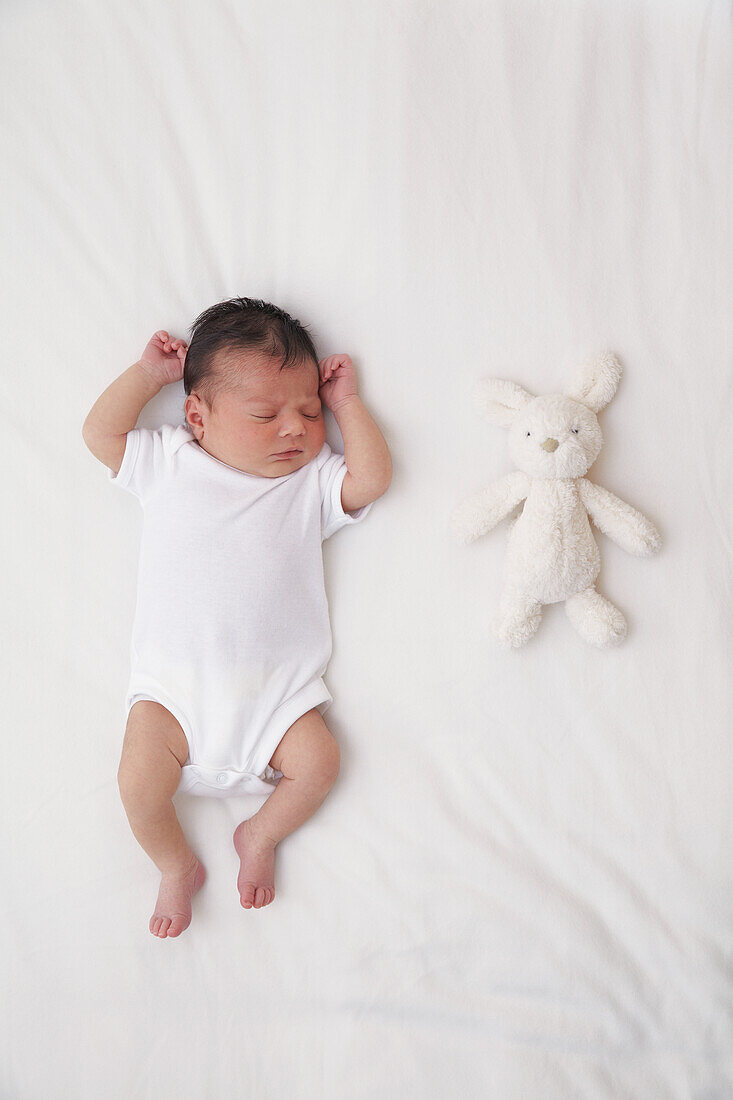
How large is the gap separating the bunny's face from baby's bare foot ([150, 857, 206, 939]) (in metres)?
0.86

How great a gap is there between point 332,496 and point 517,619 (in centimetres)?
37

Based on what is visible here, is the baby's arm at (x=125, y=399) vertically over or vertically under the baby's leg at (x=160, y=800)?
over

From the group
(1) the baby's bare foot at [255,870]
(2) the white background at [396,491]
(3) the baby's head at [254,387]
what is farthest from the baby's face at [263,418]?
(1) the baby's bare foot at [255,870]

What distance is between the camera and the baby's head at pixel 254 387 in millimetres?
1300

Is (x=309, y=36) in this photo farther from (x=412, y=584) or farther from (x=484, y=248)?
(x=412, y=584)

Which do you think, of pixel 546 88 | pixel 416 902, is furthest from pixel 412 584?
pixel 546 88

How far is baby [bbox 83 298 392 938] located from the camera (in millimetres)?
1301

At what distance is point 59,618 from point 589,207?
1151 millimetres

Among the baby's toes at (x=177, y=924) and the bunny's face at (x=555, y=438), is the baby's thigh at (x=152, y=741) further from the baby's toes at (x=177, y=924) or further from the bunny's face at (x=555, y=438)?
the bunny's face at (x=555, y=438)

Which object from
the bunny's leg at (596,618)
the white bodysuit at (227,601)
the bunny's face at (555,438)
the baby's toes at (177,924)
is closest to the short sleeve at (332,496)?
the white bodysuit at (227,601)

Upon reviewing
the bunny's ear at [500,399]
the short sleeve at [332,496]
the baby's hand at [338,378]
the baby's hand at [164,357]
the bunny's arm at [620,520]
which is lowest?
the bunny's arm at [620,520]

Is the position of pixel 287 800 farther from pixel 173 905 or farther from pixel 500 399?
pixel 500 399

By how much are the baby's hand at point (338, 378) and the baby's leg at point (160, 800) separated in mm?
587

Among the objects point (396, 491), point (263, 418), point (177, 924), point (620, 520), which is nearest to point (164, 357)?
point (263, 418)
